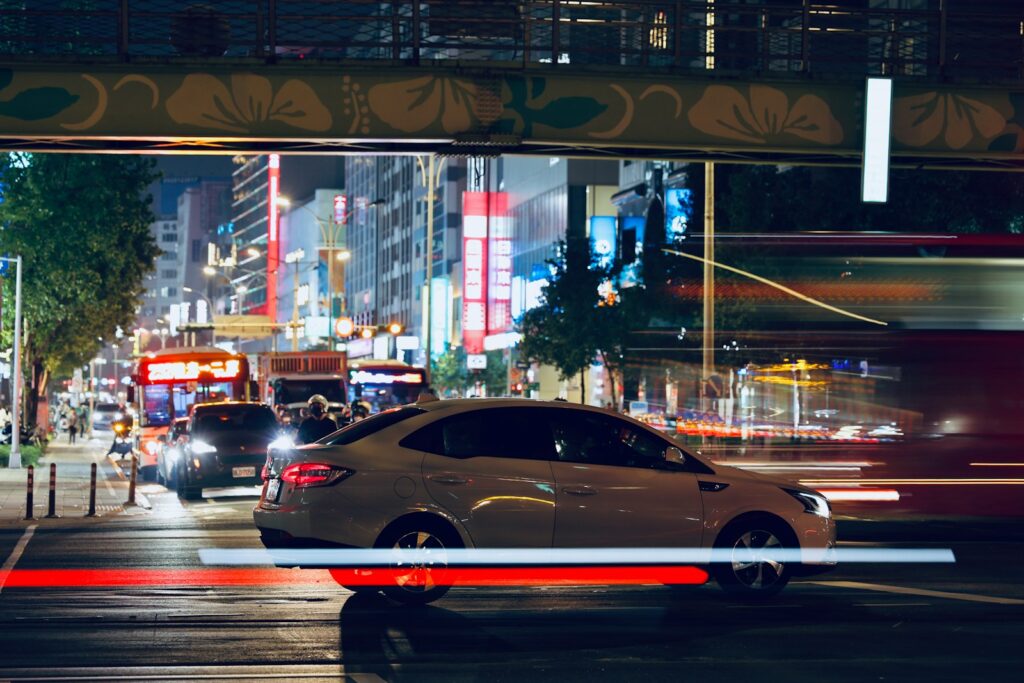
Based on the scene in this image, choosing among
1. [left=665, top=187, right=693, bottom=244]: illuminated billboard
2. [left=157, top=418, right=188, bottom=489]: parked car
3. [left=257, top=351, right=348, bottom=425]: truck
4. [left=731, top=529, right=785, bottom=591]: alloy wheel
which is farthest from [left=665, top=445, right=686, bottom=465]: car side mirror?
[left=665, top=187, right=693, bottom=244]: illuminated billboard

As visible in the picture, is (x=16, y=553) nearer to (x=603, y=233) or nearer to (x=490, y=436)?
(x=490, y=436)

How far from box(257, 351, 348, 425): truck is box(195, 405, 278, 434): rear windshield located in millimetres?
16413

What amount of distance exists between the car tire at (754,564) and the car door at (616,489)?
1.30 feet

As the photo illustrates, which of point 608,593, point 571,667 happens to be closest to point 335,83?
point 608,593

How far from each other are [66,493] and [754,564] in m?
20.8

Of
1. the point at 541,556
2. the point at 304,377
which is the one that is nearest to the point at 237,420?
the point at 304,377

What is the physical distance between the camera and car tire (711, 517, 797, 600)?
501 inches

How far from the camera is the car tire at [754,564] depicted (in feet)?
41.8

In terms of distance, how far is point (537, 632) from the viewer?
35.6ft

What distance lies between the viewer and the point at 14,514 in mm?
24188

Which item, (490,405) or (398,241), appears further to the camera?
(398,241)

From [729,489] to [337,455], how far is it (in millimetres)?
3249

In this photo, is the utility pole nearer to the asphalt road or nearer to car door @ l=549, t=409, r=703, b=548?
the asphalt road

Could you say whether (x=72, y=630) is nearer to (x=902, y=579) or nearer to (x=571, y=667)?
(x=571, y=667)
